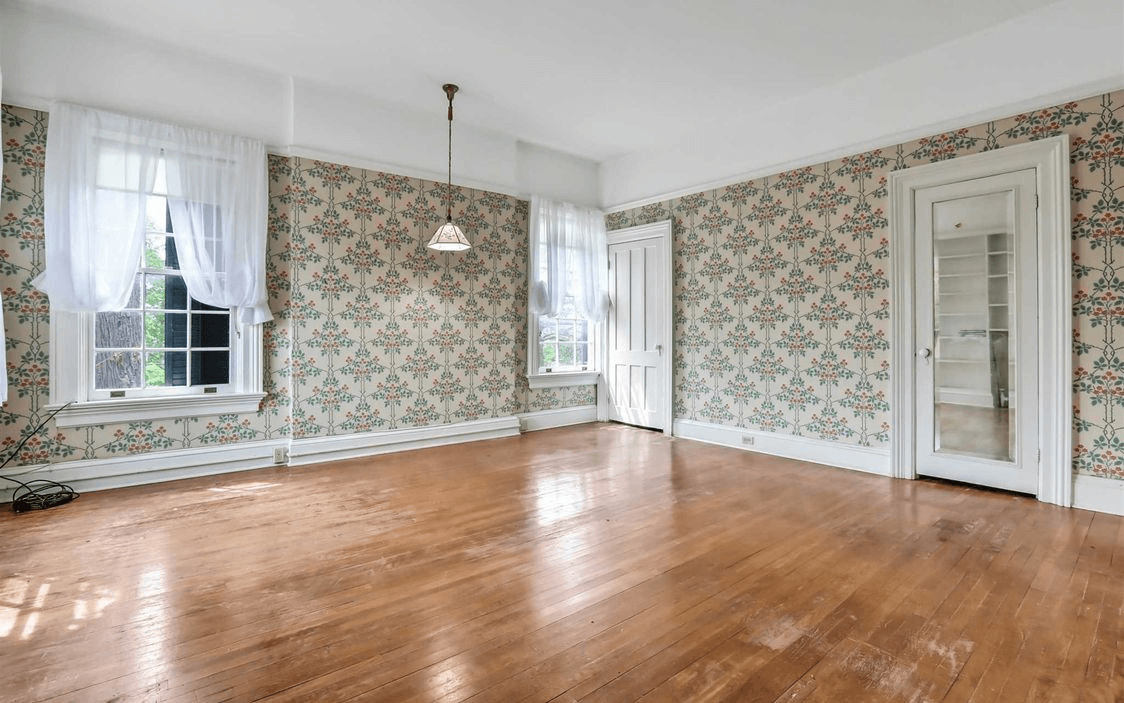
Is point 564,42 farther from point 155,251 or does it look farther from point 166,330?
point 166,330

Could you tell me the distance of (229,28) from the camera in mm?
3748

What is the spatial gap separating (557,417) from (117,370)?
421 centimetres

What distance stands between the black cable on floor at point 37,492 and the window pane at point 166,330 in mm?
718

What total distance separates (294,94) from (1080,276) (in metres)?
6.11

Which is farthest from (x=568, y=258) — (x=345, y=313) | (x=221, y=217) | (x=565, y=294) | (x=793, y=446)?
(x=221, y=217)

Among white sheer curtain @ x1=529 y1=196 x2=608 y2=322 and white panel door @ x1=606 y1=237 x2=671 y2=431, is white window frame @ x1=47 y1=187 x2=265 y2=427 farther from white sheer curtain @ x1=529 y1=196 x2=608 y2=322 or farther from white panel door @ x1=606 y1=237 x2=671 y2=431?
white panel door @ x1=606 y1=237 x2=671 y2=431

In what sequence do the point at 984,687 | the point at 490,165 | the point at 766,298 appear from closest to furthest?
the point at 984,687, the point at 766,298, the point at 490,165

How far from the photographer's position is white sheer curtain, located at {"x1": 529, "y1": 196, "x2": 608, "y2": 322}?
611 cm

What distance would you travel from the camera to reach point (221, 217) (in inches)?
167

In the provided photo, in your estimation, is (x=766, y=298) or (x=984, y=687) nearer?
(x=984, y=687)

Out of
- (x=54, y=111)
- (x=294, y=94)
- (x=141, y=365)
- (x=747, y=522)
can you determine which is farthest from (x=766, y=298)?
(x=54, y=111)

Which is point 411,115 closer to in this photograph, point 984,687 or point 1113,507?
point 984,687

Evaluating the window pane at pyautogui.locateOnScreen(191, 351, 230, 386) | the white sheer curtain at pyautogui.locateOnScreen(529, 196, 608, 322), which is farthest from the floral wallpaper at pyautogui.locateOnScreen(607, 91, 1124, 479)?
the window pane at pyautogui.locateOnScreen(191, 351, 230, 386)

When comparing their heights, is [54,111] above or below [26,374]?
above
